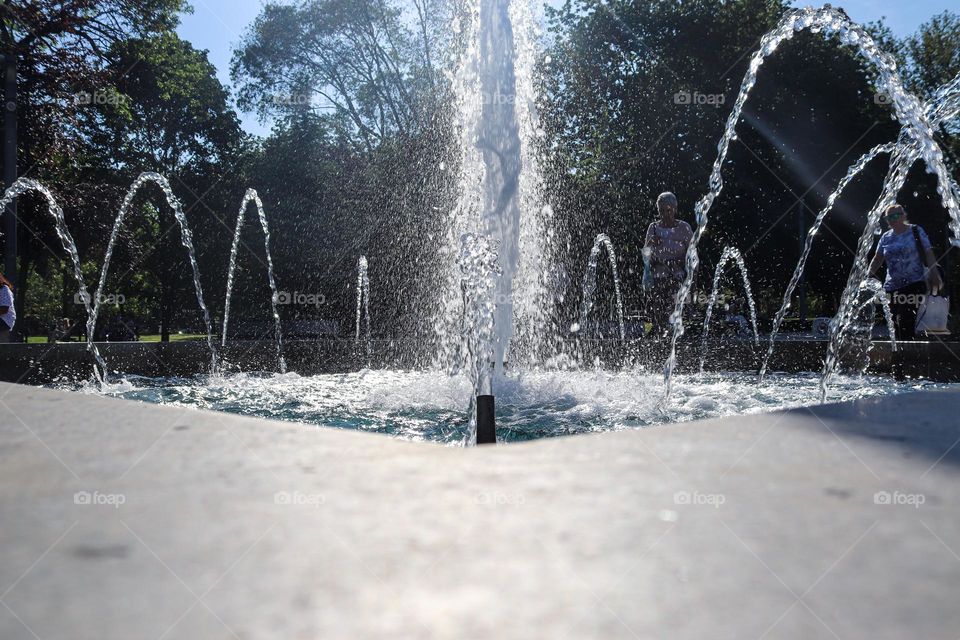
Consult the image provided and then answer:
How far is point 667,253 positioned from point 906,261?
7.56ft

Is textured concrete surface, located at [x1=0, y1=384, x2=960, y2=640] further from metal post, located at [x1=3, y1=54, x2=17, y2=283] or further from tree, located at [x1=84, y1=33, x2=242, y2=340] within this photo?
tree, located at [x1=84, y1=33, x2=242, y2=340]

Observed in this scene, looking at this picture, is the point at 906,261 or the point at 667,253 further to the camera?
the point at 667,253

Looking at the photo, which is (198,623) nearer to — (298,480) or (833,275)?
(298,480)

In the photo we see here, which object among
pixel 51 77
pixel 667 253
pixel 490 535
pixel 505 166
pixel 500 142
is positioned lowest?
pixel 490 535

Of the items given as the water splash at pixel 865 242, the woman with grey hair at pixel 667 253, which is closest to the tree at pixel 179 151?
the woman with grey hair at pixel 667 253

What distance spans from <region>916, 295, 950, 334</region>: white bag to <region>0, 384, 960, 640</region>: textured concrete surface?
22.3 ft

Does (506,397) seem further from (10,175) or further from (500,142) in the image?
(10,175)

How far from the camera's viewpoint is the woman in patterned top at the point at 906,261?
7605 millimetres

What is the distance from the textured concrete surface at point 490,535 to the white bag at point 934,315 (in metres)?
6.79

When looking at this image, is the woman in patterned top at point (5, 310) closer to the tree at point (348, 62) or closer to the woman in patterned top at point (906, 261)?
the woman in patterned top at point (906, 261)

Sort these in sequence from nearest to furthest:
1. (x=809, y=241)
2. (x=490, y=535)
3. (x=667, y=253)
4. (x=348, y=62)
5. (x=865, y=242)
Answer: (x=490, y=535), (x=865, y=242), (x=809, y=241), (x=667, y=253), (x=348, y=62)

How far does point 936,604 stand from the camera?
75 centimetres

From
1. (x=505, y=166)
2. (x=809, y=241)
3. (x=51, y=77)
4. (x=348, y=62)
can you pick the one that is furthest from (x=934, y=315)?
(x=348, y=62)

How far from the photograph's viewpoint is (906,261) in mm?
7730
